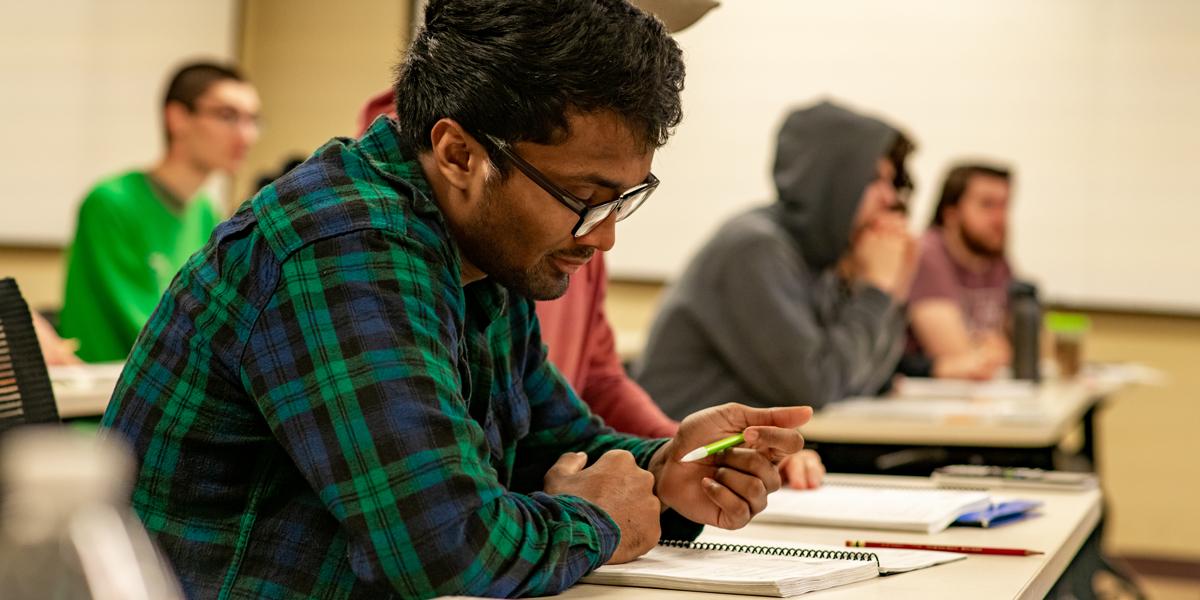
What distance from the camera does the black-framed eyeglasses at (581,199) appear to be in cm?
133

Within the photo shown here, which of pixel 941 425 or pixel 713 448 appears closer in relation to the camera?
pixel 713 448

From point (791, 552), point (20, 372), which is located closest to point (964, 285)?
point (791, 552)

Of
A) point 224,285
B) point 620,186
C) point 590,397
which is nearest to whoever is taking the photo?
point 224,285

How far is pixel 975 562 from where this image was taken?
1.47m

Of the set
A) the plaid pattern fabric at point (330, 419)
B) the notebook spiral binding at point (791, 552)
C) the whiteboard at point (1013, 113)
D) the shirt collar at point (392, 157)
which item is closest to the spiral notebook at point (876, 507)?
the notebook spiral binding at point (791, 552)

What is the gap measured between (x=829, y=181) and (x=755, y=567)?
6.97 feet

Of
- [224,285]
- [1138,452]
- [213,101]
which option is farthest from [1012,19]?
[224,285]

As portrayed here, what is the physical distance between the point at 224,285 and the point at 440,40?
0.33 m

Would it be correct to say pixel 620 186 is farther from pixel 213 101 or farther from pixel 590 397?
pixel 213 101

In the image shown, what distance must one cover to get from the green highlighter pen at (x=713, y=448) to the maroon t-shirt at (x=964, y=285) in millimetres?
3633

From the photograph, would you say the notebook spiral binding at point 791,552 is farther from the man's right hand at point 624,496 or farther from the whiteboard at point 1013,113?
the whiteboard at point 1013,113

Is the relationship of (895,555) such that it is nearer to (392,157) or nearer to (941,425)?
(392,157)

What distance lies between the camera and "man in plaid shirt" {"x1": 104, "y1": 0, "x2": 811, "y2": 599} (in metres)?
1.16

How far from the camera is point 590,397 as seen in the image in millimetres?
2256
